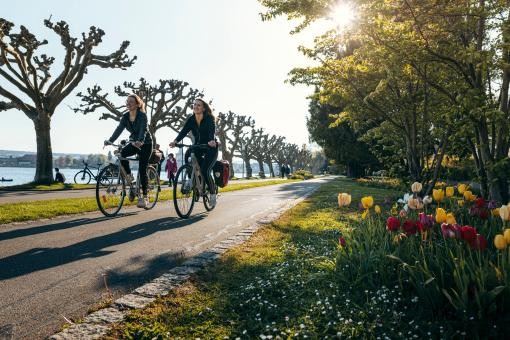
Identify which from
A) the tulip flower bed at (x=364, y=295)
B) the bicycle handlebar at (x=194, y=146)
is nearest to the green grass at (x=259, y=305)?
the tulip flower bed at (x=364, y=295)

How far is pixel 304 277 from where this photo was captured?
355 cm

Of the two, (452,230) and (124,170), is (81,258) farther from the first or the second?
(452,230)

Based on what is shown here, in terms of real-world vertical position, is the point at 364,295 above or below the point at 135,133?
below

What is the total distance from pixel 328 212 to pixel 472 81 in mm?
4028

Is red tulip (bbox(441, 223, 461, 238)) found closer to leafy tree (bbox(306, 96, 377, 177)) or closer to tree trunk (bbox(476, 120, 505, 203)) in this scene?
tree trunk (bbox(476, 120, 505, 203))

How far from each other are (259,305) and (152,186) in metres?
6.10

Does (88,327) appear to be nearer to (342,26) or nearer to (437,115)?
(342,26)

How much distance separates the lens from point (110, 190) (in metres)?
7.38

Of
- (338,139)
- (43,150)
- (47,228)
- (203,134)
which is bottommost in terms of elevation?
(47,228)

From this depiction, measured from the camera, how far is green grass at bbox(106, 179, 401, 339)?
2.45m

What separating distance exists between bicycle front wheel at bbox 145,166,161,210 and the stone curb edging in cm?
392

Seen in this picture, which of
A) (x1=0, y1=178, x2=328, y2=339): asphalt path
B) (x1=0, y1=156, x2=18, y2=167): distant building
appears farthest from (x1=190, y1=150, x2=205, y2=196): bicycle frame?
(x1=0, y1=156, x2=18, y2=167): distant building

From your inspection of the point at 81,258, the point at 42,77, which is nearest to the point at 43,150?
the point at 42,77

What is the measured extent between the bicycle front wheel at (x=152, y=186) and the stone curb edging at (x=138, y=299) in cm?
392
